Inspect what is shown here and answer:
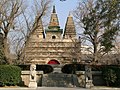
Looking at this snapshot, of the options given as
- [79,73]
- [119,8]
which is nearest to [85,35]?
[79,73]

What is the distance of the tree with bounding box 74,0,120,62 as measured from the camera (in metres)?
20.5

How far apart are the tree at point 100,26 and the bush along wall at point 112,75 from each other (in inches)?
72.4

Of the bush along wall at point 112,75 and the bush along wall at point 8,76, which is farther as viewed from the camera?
the bush along wall at point 112,75

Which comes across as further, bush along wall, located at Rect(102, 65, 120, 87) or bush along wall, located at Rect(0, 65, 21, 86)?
bush along wall, located at Rect(102, 65, 120, 87)

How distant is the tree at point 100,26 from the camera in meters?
20.5

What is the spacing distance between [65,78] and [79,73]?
4.82 ft

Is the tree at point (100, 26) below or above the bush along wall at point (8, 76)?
above

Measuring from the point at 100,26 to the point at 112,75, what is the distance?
363 inches

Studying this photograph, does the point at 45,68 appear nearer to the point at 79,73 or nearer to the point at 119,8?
the point at 79,73

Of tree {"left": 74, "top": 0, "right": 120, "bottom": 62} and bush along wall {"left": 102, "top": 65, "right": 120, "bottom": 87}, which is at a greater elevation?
tree {"left": 74, "top": 0, "right": 120, "bottom": 62}

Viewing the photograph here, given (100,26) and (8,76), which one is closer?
(8,76)

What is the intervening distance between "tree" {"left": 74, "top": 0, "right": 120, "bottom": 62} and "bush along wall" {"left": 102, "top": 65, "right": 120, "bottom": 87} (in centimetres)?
184

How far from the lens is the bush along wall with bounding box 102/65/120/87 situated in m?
22.3

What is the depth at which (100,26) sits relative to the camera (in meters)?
30.1
